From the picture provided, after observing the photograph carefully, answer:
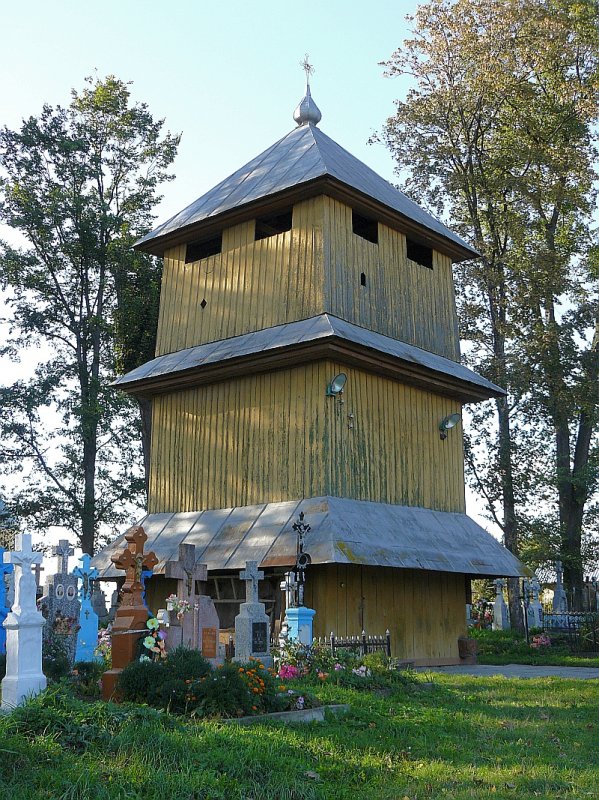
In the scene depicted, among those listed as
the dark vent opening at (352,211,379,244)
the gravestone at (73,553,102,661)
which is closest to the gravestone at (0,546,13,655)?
the gravestone at (73,553,102,661)

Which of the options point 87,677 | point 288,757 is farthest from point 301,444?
point 288,757

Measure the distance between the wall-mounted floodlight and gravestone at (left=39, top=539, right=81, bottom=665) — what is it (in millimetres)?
6474

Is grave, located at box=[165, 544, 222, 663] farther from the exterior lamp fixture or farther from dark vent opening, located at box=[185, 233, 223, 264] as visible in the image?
dark vent opening, located at box=[185, 233, 223, 264]

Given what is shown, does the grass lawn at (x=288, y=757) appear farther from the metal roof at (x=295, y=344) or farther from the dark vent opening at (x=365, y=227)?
the dark vent opening at (x=365, y=227)

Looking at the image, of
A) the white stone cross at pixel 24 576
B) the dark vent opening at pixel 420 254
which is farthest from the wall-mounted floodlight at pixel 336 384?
the white stone cross at pixel 24 576

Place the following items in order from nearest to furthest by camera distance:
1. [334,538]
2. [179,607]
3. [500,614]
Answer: [179,607] → [334,538] → [500,614]

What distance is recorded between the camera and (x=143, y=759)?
7676 mm

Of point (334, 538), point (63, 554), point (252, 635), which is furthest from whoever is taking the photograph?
point (63, 554)

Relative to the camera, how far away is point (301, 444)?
66.0ft

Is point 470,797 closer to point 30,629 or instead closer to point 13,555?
Result: point 30,629

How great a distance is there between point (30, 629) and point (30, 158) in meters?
27.5

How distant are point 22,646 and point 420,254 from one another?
58.8 ft

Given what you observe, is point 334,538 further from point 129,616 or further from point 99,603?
point 99,603

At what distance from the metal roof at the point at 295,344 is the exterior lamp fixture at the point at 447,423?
36.7 inches
